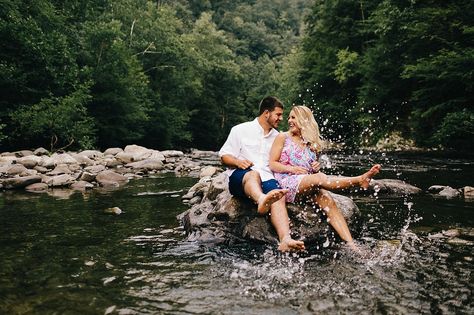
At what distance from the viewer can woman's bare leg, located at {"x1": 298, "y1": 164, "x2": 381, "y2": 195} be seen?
4.86m

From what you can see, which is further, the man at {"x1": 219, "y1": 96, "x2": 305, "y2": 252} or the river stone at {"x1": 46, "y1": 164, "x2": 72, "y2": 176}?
the river stone at {"x1": 46, "y1": 164, "x2": 72, "y2": 176}

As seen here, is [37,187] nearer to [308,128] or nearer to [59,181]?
[59,181]

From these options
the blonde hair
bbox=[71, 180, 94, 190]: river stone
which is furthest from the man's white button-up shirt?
bbox=[71, 180, 94, 190]: river stone

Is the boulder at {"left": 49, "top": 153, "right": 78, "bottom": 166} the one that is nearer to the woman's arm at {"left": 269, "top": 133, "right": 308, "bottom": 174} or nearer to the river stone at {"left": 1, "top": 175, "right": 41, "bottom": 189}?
the river stone at {"left": 1, "top": 175, "right": 41, "bottom": 189}

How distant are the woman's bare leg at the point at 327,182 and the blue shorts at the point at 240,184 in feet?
1.13

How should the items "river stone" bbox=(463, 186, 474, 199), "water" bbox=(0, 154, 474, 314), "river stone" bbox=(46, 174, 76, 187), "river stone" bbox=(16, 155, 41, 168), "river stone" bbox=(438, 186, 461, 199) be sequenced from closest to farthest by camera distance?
"water" bbox=(0, 154, 474, 314), "river stone" bbox=(463, 186, 474, 199), "river stone" bbox=(438, 186, 461, 199), "river stone" bbox=(46, 174, 76, 187), "river stone" bbox=(16, 155, 41, 168)

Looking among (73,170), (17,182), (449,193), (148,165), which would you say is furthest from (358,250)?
(148,165)

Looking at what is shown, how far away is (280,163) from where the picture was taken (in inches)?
217

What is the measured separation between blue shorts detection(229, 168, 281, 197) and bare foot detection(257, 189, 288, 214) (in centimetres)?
48

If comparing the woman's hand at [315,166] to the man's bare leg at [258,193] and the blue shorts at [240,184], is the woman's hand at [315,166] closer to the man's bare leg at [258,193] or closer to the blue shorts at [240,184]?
the blue shorts at [240,184]

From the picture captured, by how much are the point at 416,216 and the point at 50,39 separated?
20080 mm

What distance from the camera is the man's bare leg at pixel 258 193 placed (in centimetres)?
463

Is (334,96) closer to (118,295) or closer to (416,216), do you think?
(416,216)

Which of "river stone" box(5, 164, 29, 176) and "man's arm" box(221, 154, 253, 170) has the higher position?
"man's arm" box(221, 154, 253, 170)
